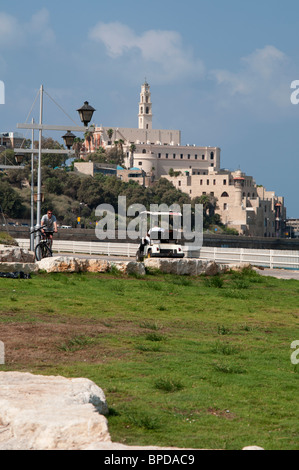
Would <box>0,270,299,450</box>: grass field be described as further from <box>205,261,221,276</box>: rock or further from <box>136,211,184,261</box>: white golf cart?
<box>136,211,184,261</box>: white golf cart

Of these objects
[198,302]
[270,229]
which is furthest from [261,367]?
[270,229]

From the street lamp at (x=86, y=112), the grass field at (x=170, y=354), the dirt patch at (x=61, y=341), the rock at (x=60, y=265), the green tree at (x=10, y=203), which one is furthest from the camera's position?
the green tree at (x=10, y=203)

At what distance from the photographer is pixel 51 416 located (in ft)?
14.7

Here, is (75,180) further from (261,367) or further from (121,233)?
(261,367)

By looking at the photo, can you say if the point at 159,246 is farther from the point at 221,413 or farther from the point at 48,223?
the point at 221,413

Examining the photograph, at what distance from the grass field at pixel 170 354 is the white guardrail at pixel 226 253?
44.2 feet

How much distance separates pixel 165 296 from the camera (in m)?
14.1

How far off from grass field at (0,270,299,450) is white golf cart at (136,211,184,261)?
1169 cm

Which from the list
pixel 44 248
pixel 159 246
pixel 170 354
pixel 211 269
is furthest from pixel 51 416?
pixel 159 246

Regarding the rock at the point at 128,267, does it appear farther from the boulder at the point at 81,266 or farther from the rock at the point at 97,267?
the rock at the point at 97,267

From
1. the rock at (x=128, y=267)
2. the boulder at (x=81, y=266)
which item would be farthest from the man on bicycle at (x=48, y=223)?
the rock at (x=128, y=267)

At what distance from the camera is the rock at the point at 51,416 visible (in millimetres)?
4270

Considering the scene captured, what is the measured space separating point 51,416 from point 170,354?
3882 millimetres
